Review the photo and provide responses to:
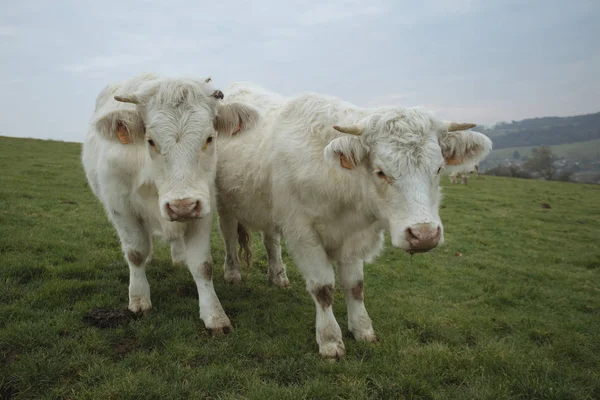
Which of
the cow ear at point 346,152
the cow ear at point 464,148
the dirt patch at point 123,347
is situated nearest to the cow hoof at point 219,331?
the dirt patch at point 123,347

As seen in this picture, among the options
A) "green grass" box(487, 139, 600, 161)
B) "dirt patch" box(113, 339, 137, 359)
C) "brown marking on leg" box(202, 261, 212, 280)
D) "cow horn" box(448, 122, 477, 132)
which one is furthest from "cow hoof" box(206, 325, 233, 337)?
"green grass" box(487, 139, 600, 161)

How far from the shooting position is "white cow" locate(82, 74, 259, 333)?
4047 millimetres

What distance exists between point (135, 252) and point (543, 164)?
199 feet

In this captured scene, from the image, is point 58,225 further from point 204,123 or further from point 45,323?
point 204,123

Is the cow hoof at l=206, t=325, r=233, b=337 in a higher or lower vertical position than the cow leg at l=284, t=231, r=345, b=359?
lower

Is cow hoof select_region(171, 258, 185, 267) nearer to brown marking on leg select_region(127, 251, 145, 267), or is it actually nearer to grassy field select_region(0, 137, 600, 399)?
grassy field select_region(0, 137, 600, 399)

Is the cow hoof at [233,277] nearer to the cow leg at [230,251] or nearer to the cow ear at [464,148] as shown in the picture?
the cow leg at [230,251]

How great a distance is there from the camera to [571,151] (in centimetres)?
12294

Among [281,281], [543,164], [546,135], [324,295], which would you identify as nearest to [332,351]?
[324,295]

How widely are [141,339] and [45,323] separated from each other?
0.96 meters

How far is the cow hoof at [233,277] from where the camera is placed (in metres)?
6.42

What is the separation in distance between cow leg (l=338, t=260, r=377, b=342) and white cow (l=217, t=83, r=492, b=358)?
0.04 ft

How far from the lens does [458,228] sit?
1398 cm

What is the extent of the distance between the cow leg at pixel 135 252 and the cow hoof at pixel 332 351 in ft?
6.99
